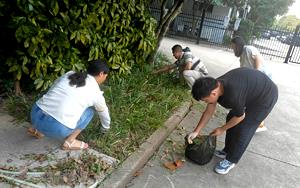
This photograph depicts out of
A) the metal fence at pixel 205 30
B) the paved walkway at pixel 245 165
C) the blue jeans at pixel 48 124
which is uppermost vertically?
the blue jeans at pixel 48 124

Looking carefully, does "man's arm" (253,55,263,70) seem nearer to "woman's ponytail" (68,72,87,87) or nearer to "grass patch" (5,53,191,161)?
"grass patch" (5,53,191,161)

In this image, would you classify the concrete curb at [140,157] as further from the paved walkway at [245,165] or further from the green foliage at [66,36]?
the green foliage at [66,36]

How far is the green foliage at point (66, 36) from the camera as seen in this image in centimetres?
387

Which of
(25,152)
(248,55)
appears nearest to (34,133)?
(25,152)

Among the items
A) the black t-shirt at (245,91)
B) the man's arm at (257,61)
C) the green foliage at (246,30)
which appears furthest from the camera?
the green foliage at (246,30)

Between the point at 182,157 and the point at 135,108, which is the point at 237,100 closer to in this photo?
the point at 182,157

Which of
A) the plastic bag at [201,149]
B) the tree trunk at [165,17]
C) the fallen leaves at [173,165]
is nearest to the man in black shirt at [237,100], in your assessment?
the plastic bag at [201,149]

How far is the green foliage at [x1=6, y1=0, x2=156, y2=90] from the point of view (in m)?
3.87

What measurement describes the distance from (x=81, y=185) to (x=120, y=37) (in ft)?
9.80

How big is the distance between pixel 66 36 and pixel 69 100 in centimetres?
136

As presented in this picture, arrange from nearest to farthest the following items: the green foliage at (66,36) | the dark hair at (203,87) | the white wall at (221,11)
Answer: the dark hair at (203,87)
the green foliage at (66,36)
the white wall at (221,11)

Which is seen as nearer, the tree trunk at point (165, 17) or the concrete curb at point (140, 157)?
the concrete curb at point (140, 157)

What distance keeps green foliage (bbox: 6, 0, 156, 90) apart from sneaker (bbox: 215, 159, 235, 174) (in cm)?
227

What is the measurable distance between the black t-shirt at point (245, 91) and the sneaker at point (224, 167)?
28.3 inches
